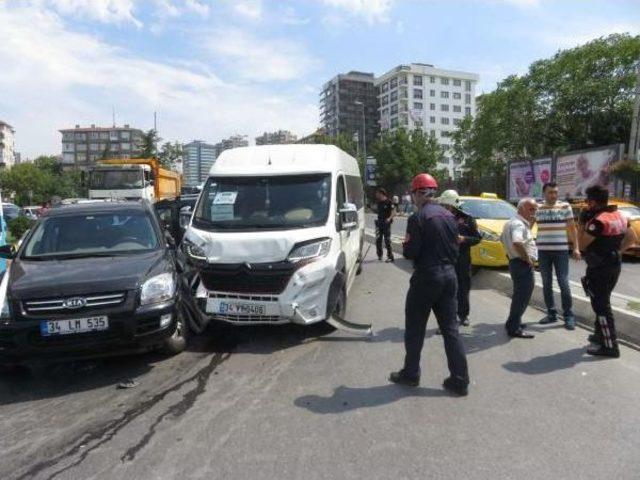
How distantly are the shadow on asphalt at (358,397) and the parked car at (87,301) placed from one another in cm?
169

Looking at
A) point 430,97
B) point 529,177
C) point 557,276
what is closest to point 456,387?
point 557,276

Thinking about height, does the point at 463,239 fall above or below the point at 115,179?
below

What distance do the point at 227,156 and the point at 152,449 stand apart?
469cm

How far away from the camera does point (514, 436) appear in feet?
13.1

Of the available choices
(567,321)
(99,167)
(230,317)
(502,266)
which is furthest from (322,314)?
(99,167)

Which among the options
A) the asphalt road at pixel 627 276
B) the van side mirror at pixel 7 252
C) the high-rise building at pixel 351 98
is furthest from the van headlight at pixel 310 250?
the high-rise building at pixel 351 98

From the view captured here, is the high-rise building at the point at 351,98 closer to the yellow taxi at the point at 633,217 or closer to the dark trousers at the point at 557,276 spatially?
the yellow taxi at the point at 633,217

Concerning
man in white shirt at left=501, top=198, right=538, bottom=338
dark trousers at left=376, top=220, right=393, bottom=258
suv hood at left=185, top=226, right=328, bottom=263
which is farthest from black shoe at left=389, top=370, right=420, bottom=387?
dark trousers at left=376, top=220, right=393, bottom=258

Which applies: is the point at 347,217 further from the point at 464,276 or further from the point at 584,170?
the point at 584,170

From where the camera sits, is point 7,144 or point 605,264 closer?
point 605,264

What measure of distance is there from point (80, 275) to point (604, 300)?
526 cm

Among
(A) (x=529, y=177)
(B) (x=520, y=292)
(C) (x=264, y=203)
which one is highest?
(A) (x=529, y=177)

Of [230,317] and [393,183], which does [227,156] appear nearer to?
[230,317]

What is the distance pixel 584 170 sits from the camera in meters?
27.1
